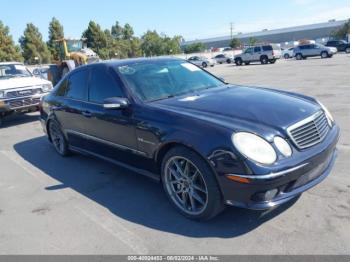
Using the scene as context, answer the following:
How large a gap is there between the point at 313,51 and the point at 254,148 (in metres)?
37.8

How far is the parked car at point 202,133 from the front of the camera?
10.6 feet

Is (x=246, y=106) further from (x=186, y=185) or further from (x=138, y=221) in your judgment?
(x=138, y=221)

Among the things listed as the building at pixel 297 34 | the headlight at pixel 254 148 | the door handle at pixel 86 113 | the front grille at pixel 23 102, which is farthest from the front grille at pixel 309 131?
the building at pixel 297 34

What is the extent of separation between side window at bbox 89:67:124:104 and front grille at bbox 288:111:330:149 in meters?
2.12

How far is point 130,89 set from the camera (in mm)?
4430

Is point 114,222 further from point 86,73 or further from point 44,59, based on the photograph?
point 44,59

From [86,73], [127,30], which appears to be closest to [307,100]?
[86,73]

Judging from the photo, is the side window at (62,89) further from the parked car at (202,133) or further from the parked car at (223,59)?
the parked car at (223,59)

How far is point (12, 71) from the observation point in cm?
1138

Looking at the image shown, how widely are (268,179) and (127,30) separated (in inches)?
3512

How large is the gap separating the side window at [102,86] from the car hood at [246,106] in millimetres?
709

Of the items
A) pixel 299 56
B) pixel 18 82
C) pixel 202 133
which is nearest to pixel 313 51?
pixel 299 56

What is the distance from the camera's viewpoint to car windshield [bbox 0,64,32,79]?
11125 mm

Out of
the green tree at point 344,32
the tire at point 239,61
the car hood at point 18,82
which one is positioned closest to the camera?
the car hood at point 18,82
